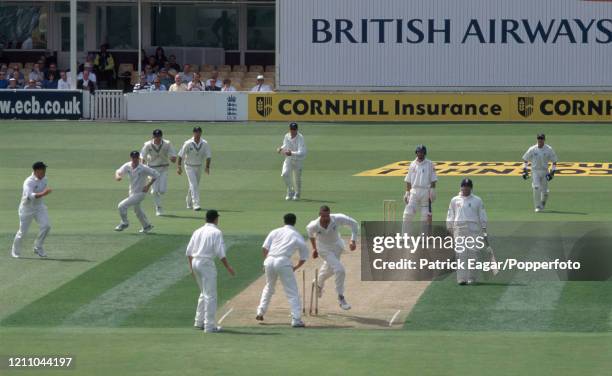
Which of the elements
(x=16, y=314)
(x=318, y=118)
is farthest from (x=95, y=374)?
(x=318, y=118)

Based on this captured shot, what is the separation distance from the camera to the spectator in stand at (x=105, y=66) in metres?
52.5

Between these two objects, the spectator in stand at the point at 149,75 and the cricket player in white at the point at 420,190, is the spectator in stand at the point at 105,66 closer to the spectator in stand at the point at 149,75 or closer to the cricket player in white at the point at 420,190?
the spectator in stand at the point at 149,75

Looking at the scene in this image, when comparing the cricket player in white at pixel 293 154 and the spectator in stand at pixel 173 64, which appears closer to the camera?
the cricket player in white at pixel 293 154

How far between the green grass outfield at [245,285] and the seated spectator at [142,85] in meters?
7.11

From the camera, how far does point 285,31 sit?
5047 cm

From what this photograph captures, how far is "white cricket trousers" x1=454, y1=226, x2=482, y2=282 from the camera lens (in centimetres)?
2173

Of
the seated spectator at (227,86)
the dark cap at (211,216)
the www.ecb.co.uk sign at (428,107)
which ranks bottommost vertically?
the dark cap at (211,216)

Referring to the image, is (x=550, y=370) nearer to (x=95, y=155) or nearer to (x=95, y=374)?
(x=95, y=374)

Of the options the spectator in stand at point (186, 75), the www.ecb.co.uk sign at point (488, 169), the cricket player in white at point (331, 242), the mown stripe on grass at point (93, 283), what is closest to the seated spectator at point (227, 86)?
the spectator in stand at point (186, 75)

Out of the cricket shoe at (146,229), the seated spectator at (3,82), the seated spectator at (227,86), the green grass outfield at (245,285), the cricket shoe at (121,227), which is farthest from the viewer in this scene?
the seated spectator at (3,82)

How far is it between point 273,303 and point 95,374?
502 centimetres

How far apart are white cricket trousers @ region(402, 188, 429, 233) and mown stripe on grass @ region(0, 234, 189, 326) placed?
4.18m

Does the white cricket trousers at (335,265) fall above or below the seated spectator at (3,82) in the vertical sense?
below

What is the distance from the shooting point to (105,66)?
173 feet
